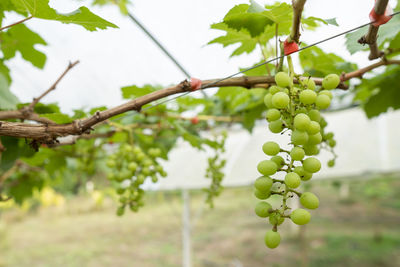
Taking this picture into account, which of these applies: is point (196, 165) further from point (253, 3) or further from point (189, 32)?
point (253, 3)

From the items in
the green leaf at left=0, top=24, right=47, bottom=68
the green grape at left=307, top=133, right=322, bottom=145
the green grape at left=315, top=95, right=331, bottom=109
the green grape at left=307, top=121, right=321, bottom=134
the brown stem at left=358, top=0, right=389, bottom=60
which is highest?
the green leaf at left=0, top=24, right=47, bottom=68

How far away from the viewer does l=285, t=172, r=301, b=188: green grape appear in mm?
448

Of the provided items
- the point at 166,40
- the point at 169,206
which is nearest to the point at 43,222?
the point at 169,206

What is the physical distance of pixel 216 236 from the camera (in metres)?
7.04

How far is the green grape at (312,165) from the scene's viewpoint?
476mm

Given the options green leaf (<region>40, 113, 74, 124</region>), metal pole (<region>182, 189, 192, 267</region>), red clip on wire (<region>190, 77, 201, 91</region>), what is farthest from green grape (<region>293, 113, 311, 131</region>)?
metal pole (<region>182, 189, 192, 267</region>)

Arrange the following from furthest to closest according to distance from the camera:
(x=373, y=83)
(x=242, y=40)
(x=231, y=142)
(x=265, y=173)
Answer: (x=231, y=142) → (x=373, y=83) → (x=242, y=40) → (x=265, y=173)

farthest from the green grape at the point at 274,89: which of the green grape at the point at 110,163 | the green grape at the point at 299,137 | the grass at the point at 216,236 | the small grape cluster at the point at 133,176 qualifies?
the grass at the point at 216,236

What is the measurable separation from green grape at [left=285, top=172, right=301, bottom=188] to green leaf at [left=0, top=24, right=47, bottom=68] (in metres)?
0.87

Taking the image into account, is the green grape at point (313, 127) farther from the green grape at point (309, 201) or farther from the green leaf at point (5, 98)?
the green leaf at point (5, 98)

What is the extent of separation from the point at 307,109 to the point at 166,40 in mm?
1816

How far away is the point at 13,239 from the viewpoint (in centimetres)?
724

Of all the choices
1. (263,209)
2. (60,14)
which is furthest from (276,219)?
(60,14)

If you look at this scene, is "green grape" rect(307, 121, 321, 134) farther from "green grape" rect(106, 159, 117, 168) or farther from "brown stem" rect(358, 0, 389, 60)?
"green grape" rect(106, 159, 117, 168)
